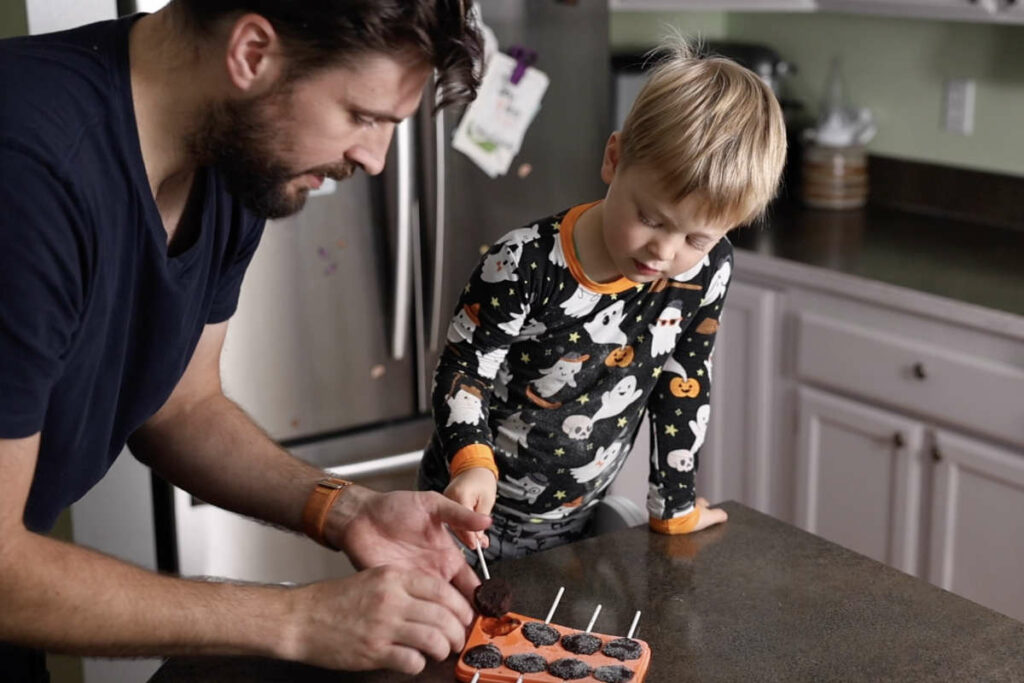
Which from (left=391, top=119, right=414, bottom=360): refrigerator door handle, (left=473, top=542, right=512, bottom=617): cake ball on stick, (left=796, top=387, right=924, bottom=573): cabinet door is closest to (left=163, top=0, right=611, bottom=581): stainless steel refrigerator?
(left=391, top=119, right=414, bottom=360): refrigerator door handle

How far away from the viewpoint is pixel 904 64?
10.7ft

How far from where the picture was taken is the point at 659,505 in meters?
1.54

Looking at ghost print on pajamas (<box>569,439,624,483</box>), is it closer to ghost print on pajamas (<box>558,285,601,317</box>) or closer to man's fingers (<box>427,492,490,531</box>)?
ghost print on pajamas (<box>558,285,601,317</box>)

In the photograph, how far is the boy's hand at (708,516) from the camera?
1.55m

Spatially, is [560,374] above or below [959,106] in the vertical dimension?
below

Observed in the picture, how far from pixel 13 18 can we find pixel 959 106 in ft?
7.24

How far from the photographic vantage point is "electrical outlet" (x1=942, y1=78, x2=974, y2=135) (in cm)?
312

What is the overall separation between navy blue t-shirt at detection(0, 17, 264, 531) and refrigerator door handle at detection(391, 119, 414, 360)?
1.12 meters

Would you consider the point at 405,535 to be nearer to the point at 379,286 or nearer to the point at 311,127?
the point at 311,127

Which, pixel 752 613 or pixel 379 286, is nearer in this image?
pixel 752 613

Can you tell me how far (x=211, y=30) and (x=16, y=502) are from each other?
0.48m

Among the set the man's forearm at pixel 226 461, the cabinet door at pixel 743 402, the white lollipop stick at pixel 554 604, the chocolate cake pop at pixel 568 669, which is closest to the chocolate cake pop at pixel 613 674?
the chocolate cake pop at pixel 568 669

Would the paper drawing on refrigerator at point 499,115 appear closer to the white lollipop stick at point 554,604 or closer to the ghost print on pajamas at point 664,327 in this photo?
the ghost print on pajamas at point 664,327

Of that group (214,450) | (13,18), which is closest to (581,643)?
(214,450)
